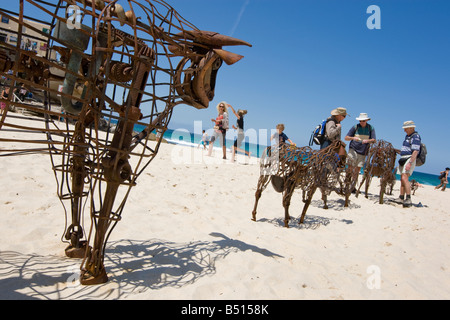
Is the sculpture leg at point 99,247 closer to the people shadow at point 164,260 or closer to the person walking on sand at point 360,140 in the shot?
the people shadow at point 164,260

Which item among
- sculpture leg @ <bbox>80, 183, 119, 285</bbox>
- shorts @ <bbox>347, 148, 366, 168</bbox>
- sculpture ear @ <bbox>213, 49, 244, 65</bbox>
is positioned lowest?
sculpture leg @ <bbox>80, 183, 119, 285</bbox>

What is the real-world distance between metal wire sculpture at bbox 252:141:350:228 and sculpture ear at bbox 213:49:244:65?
285 centimetres

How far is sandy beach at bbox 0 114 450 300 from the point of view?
259cm

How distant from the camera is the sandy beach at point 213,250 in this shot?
2588 mm

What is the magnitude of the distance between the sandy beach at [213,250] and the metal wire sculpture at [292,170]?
68 centimetres

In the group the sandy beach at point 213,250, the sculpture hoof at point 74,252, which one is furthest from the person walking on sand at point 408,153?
the sculpture hoof at point 74,252

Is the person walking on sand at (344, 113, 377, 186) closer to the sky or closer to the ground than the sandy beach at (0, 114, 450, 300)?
closer to the sky

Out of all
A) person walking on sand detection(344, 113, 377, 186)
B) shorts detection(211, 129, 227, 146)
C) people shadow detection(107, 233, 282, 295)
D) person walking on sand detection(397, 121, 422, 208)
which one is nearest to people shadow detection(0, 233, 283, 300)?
people shadow detection(107, 233, 282, 295)

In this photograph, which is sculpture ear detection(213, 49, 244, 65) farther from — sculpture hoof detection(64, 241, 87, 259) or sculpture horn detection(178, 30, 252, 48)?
sculpture hoof detection(64, 241, 87, 259)

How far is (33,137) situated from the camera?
8.73 m

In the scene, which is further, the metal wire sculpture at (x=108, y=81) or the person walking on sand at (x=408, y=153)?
the person walking on sand at (x=408, y=153)

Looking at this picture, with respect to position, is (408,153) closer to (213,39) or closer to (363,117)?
(363,117)

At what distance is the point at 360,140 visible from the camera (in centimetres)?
804

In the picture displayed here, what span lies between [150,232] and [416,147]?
23.5ft
